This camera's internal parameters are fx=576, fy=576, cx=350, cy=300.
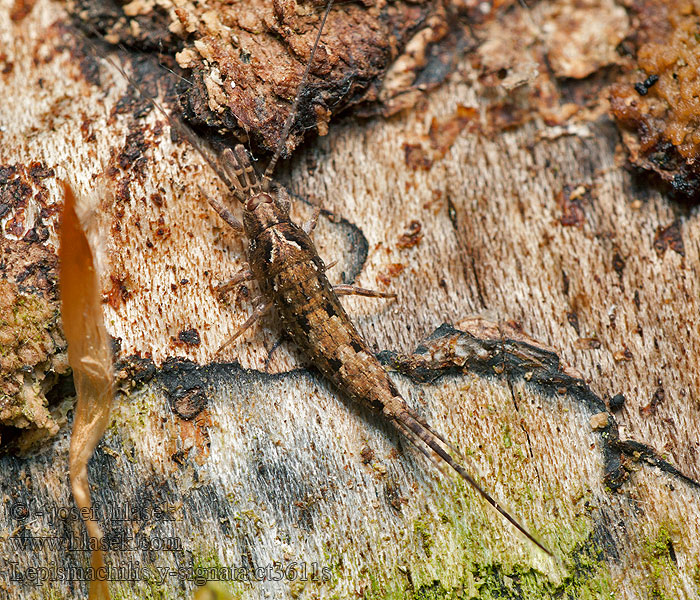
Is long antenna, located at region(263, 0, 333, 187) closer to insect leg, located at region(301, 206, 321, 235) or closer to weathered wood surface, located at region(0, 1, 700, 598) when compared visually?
weathered wood surface, located at region(0, 1, 700, 598)

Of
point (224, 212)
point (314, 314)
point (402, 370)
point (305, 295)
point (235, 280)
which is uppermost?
point (224, 212)

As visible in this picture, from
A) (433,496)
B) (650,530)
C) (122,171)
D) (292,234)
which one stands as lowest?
(650,530)

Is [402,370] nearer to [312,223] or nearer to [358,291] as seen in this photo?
[358,291]

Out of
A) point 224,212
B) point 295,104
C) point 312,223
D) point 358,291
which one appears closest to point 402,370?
point 358,291

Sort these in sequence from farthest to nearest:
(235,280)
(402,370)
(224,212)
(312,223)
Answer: (312,223) → (224,212) → (235,280) → (402,370)

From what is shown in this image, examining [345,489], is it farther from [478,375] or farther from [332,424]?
[478,375]

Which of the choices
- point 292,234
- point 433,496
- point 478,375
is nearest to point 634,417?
point 478,375
